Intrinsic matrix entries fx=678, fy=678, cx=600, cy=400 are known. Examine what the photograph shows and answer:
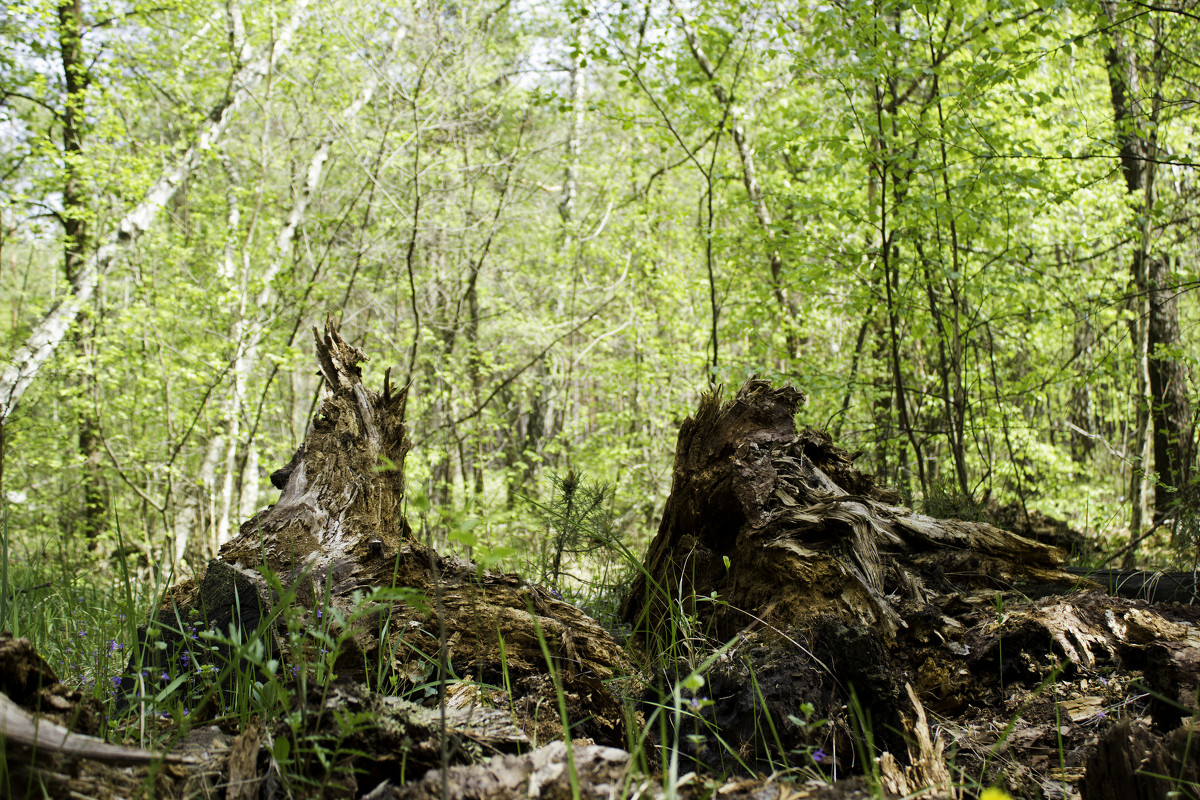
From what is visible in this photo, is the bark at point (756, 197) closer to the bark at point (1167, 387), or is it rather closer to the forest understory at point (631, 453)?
the forest understory at point (631, 453)

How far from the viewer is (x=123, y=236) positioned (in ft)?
26.6

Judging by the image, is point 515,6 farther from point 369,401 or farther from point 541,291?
point 369,401

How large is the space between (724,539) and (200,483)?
321 inches

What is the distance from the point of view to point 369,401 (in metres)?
2.90

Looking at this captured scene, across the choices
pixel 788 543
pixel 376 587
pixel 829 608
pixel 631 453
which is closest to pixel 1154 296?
pixel 631 453

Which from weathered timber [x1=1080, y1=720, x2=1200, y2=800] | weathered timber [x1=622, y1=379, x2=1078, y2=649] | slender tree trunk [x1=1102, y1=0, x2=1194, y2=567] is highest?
slender tree trunk [x1=1102, y1=0, x2=1194, y2=567]

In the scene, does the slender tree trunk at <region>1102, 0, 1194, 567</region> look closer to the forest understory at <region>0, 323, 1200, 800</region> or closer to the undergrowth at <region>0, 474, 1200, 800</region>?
the forest understory at <region>0, 323, 1200, 800</region>

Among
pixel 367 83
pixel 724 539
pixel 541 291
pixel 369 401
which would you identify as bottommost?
pixel 724 539

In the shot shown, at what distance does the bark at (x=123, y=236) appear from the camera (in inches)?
284

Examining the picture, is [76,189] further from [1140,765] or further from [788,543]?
[1140,765]

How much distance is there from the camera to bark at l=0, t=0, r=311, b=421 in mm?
7211

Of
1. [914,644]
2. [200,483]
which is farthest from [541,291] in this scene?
[914,644]

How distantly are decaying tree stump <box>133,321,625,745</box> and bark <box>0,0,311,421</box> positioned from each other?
5.96 meters

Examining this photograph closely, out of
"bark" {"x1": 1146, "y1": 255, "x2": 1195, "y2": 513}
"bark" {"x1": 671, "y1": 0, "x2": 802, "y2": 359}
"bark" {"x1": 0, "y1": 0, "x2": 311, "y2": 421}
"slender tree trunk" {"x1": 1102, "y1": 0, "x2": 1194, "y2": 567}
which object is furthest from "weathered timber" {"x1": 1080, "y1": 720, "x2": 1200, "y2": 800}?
"bark" {"x1": 0, "y1": 0, "x2": 311, "y2": 421}
